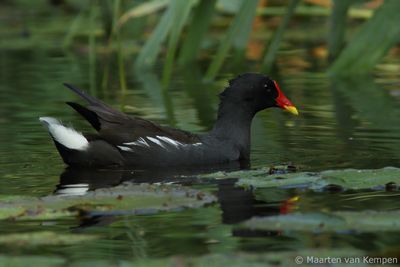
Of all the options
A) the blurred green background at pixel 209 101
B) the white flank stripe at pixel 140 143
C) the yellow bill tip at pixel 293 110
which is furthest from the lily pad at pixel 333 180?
the yellow bill tip at pixel 293 110

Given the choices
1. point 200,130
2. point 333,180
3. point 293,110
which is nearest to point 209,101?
point 200,130

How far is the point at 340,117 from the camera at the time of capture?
409 inches

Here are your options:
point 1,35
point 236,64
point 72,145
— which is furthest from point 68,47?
point 72,145

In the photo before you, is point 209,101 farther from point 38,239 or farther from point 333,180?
point 38,239

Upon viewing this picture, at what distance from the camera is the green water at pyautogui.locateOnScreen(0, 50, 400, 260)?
17.6 ft

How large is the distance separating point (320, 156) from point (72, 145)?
1.84 m

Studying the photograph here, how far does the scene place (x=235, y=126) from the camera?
867 centimetres

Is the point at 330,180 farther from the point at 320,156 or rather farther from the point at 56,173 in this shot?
the point at 56,173

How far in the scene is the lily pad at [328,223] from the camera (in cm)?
537

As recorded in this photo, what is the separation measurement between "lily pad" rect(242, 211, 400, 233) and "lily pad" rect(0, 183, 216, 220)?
27.5 inches

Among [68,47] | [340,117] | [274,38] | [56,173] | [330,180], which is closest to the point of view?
[330,180]

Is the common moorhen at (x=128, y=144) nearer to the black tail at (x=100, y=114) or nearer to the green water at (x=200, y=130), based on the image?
the black tail at (x=100, y=114)

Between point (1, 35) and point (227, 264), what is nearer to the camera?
point (227, 264)

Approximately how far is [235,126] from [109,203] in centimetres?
273
